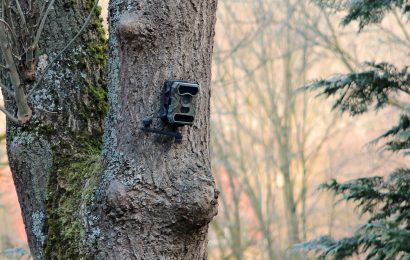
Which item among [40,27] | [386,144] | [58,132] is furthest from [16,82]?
[386,144]

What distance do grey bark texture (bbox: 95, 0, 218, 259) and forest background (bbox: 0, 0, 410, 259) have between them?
12.0m

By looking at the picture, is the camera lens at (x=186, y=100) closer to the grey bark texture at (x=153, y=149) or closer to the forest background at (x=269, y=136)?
the grey bark texture at (x=153, y=149)

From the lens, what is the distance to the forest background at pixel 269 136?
16109mm

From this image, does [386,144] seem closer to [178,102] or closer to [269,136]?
[178,102]

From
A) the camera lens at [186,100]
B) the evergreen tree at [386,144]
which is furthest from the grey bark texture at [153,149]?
the evergreen tree at [386,144]

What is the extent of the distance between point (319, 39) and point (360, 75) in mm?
8846

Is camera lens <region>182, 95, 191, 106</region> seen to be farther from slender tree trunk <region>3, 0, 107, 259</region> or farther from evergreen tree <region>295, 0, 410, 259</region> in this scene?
evergreen tree <region>295, 0, 410, 259</region>

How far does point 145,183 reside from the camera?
3.37 meters

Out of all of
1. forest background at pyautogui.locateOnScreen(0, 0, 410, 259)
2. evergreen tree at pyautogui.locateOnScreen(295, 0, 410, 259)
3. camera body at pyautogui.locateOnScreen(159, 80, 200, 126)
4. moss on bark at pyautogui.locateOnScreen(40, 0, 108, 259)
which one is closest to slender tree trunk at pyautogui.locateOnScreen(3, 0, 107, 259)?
moss on bark at pyautogui.locateOnScreen(40, 0, 108, 259)

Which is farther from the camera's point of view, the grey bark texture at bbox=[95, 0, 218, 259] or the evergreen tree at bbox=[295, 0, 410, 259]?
the evergreen tree at bbox=[295, 0, 410, 259]

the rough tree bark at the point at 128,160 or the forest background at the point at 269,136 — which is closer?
the rough tree bark at the point at 128,160

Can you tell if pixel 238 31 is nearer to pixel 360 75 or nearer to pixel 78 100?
pixel 360 75

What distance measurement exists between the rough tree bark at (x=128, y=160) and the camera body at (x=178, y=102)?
0.07 meters

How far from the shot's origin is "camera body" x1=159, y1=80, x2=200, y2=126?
3373 millimetres
